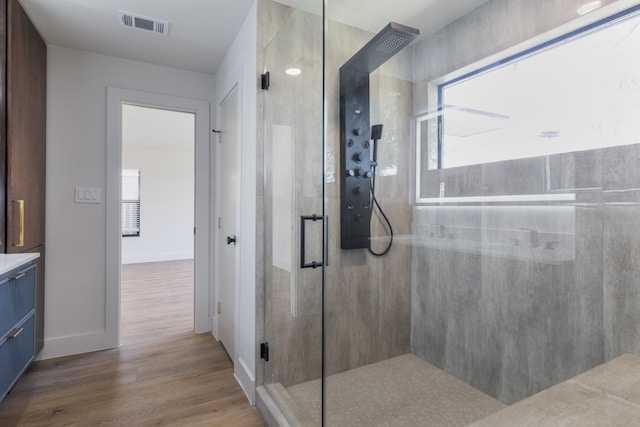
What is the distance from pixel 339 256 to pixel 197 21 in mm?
1824

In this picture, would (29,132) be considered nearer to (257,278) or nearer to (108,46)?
(108,46)

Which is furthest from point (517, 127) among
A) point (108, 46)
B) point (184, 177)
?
point (184, 177)

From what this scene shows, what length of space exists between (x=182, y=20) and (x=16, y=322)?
2.08 m

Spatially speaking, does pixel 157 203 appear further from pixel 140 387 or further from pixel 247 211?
pixel 247 211

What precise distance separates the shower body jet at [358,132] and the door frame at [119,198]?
5.42 feet

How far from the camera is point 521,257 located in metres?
1.69

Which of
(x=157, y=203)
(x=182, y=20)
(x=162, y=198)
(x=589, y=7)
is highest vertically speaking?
(x=182, y=20)

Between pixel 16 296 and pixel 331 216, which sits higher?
pixel 331 216

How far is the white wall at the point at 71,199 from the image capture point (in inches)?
98.0

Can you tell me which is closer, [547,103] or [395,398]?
[547,103]

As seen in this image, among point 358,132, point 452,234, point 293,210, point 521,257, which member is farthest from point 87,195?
point 521,257

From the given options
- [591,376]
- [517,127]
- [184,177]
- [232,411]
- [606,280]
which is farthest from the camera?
[184,177]

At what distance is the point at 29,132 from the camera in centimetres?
215

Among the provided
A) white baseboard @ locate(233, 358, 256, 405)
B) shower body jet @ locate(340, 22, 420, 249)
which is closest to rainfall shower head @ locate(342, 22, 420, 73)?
shower body jet @ locate(340, 22, 420, 249)
